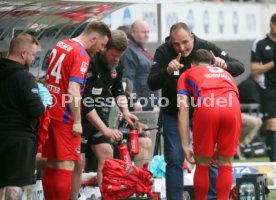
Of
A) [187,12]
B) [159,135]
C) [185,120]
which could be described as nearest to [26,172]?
[185,120]

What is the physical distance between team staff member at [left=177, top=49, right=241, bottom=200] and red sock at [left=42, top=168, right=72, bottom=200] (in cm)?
123

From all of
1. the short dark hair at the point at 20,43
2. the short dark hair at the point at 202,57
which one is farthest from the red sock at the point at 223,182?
the short dark hair at the point at 20,43

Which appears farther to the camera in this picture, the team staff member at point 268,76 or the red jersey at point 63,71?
the team staff member at point 268,76

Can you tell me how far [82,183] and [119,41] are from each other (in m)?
1.92

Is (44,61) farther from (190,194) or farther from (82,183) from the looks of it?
(190,194)

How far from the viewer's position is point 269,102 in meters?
15.7

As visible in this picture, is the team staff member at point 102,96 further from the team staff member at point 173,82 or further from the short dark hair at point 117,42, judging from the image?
the team staff member at point 173,82

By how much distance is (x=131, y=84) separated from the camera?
13.8 m

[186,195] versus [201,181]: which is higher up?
[201,181]

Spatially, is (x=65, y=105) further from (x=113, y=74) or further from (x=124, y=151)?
(x=124, y=151)

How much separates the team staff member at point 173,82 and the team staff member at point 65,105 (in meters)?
0.85

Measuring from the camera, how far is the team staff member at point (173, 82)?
11.5 meters

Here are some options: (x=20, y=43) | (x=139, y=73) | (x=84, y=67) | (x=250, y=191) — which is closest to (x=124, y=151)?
(x=250, y=191)

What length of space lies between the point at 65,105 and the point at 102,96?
3.86ft
